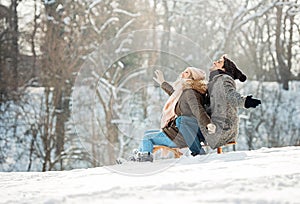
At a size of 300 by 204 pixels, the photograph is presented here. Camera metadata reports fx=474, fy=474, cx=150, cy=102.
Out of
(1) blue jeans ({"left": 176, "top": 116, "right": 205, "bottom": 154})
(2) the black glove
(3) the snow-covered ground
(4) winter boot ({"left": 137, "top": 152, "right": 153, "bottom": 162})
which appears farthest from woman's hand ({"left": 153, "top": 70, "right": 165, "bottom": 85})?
(3) the snow-covered ground

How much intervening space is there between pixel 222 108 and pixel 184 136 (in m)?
0.39

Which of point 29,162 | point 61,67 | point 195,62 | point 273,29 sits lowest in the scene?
point 29,162

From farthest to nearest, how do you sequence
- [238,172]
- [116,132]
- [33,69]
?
[33,69] < [116,132] < [238,172]

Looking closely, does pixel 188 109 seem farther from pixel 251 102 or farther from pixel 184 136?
pixel 251 102

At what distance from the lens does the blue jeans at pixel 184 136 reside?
153 inches

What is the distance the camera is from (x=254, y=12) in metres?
12.5

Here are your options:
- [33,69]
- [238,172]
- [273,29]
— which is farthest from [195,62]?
[273,29]

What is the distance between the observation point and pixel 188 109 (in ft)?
12.9

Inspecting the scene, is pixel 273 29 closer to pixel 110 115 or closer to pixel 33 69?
pixel 33 69

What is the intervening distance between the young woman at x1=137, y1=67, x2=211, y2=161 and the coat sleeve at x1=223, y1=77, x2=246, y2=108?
0.24 metres

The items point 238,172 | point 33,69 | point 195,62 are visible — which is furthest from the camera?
point 33,69

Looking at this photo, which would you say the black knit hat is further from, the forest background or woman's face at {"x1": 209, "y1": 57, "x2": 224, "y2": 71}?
the forest background

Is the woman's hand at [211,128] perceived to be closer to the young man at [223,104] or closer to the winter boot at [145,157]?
the young man at [223,104]

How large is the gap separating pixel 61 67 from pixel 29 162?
2.31m
